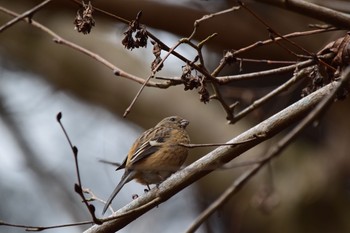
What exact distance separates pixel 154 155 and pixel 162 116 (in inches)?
114

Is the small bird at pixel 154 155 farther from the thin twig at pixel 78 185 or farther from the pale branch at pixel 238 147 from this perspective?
the thin twig at pixel 78 185

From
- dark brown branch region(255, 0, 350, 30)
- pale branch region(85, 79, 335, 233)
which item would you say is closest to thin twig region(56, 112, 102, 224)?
pale branch region(85, 79, 335, 233)

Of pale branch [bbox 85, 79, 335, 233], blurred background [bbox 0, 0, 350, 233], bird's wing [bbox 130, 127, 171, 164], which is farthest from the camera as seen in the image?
blurred background [bbox 0, 0, 350, 233]

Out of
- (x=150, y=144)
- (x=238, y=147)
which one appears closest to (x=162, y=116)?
(x=150, y=144)

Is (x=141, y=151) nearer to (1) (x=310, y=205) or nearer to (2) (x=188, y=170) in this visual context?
(2) (x=188, y=170)

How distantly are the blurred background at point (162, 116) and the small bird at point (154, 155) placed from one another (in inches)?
→ 81.1

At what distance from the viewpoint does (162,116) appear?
744 cm

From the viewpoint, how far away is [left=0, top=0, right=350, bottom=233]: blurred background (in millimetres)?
6941

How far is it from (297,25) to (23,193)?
12.6 ft

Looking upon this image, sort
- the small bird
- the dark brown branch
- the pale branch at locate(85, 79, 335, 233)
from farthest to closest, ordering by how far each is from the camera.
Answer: the small bird < the pale branch at locate(85, 79, 335, 233) < the dark brown branch

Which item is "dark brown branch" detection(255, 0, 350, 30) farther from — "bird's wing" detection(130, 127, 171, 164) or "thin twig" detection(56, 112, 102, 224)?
"bird's wing" detection(130, 127, 171, 164)

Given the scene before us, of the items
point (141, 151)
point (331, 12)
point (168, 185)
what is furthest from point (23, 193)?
point (331, 12)

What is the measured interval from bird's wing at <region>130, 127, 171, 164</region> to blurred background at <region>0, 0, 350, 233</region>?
2.06 metres

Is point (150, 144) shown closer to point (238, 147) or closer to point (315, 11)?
point (238, 147)
